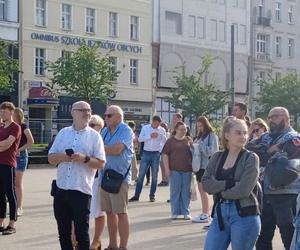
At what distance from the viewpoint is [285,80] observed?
54.0 metres

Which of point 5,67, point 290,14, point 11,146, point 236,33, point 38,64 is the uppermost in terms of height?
point 290,14

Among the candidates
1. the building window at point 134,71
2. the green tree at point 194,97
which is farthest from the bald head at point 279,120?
the building window at point 134,71

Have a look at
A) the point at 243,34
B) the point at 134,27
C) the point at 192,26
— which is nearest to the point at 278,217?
the point at 134,27

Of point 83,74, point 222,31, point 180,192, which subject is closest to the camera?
point 180,192

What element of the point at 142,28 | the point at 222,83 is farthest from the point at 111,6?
the point at 222,83

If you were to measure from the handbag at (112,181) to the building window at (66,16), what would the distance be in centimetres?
3850

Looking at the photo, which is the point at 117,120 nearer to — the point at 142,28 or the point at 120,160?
the point at 120,160

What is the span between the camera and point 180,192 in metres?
12.5

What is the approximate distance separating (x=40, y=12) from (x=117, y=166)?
37849mm

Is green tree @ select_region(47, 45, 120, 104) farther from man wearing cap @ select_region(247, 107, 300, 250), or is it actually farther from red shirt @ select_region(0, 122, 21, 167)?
man wearing cap @ select_region(247, 107, 300, 250)

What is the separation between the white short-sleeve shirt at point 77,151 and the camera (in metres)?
7.54

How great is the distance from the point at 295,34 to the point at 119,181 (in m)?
57.7

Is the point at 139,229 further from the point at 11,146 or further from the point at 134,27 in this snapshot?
the point at 134,27

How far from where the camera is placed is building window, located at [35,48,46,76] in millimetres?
44938
